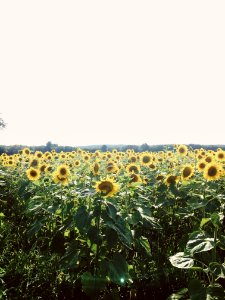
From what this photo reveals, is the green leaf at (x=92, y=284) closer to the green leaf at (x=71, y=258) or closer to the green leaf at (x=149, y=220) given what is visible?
the green leaf at (x=71, y=258)

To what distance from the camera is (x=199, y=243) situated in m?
2.70

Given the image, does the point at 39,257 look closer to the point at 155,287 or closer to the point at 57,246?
the point at 57,246

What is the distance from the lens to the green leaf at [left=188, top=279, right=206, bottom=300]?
8.09 ft

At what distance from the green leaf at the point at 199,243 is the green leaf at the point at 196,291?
0.77 feet

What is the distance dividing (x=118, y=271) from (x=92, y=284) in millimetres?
250

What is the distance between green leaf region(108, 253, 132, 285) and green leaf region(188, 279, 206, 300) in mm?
593

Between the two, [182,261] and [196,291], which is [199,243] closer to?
[182,261]

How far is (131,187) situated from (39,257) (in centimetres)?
142

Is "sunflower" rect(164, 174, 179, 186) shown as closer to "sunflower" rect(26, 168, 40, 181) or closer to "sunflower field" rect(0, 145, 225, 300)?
"sunflower field" rect(0, 145, 225, 300)

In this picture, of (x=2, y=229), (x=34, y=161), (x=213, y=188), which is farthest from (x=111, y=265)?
(x=34, y=161)

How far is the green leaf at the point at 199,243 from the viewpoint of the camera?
2609 millimetres

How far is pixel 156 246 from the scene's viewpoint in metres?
A: 4.61

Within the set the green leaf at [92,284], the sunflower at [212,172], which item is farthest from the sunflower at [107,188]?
the sunflower at [212,172]

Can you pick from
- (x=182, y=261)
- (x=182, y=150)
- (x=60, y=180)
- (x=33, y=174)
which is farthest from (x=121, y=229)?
(x=182, y=150)
